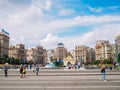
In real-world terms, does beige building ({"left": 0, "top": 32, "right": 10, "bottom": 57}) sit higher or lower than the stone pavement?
higher

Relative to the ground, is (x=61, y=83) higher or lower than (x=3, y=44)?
lower

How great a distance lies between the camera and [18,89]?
597 inches

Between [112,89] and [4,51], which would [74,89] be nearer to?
[112,89]

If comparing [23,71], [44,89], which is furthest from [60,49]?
[44,89]

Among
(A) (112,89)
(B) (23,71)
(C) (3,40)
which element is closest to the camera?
(A) (112,89)

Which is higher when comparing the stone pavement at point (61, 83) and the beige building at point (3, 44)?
the beige building at point (3, 44)

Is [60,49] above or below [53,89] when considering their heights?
above

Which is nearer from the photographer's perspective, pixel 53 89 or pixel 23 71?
pixel 53 89

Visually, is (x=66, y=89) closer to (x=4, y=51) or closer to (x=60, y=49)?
(x=4, y=51)

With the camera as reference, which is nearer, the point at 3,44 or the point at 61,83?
the point at 61,83

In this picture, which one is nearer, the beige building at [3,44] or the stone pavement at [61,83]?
the stone pavement at [61,83]

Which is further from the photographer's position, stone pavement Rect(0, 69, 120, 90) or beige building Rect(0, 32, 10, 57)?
beige building Rect(0, 32, 10, 57)

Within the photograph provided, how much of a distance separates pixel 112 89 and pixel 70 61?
136m

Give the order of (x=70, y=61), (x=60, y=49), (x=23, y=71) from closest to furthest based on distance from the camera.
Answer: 1. (x=23, y=71)
2. (x=70, y=61)
3. (x=60, y=49)
